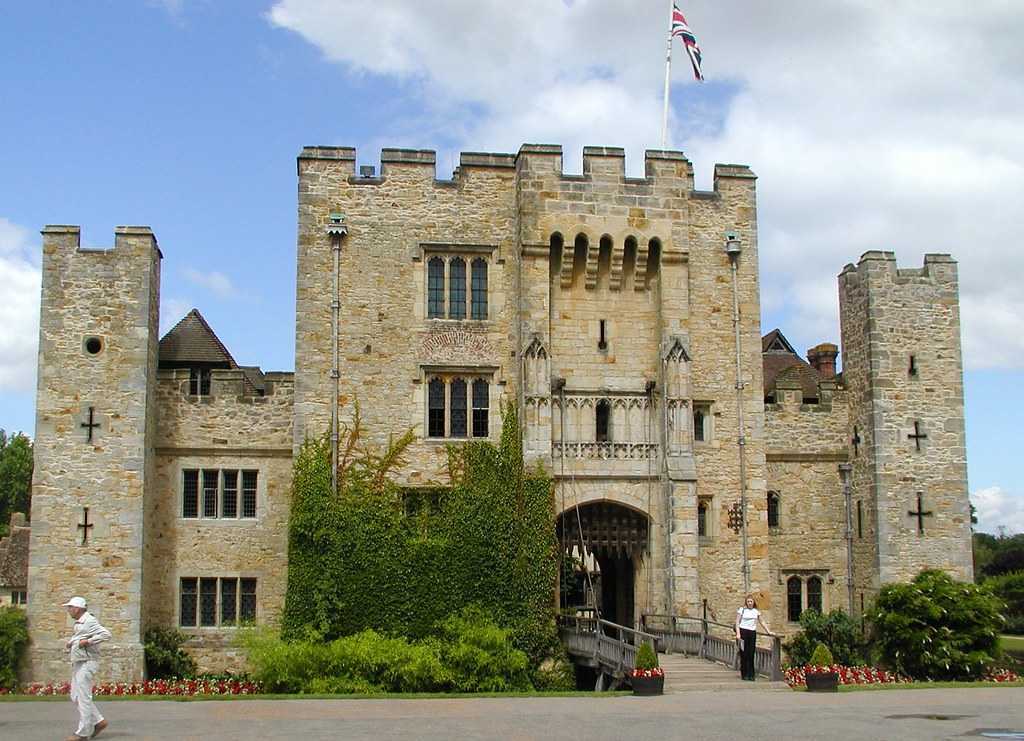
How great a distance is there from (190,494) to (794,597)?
15.5m

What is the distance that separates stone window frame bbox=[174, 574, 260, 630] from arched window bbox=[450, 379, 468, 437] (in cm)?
604

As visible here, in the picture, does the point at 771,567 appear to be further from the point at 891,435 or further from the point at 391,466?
the point at 391,466

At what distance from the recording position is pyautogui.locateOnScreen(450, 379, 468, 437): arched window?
1115 inches

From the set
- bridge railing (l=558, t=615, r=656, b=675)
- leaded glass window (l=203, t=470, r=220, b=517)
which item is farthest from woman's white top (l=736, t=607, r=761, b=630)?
leaded glass window (l=203, t=470, r=220, b=517)

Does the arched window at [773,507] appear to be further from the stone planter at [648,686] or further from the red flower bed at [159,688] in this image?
the red flower bed at [159,688]

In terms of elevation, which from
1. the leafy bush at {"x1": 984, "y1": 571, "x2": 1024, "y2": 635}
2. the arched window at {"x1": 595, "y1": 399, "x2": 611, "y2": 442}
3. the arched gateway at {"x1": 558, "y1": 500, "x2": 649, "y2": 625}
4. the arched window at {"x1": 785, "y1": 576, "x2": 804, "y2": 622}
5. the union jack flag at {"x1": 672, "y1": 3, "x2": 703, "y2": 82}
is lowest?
the leafy bush at {"x1": 984, "y1": 571, "x2": 1024, "y2": 635}

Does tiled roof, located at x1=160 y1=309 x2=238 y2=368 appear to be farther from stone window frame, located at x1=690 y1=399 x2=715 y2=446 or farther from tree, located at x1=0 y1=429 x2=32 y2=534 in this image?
tree, located at x1=0 y1=429 x2=32 y2=534

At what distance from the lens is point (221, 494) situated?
28.5 meters

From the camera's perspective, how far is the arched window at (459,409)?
28328 mm

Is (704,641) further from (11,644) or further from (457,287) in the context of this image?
(11,644)

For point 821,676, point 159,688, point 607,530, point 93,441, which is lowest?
point 159,688

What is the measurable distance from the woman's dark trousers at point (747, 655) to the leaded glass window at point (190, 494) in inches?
538

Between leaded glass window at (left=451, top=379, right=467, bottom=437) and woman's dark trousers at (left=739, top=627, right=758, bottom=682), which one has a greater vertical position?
leaded glass window at (left=451, top=379, right=467, bottom=437)

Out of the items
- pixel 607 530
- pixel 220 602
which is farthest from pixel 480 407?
pixel 220 602
